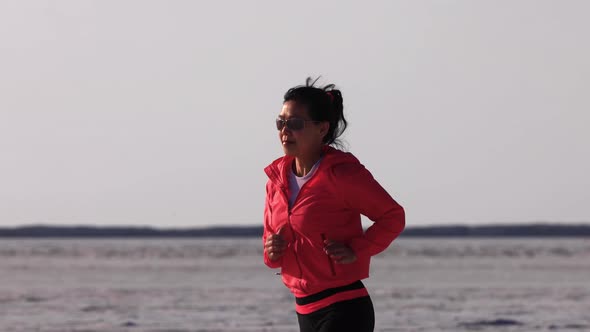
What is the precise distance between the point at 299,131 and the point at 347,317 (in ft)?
2.29

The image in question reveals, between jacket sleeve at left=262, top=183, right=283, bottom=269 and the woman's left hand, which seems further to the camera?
jacket sleeve at left=262, top=183, right=283, bottom=269

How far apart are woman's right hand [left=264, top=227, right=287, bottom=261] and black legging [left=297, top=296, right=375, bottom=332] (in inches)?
10.1

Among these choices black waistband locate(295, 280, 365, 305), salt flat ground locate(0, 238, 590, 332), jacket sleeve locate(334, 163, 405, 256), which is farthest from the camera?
salt flat ground locate(0, 238, 590, 332)

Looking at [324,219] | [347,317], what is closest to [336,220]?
[324,219]

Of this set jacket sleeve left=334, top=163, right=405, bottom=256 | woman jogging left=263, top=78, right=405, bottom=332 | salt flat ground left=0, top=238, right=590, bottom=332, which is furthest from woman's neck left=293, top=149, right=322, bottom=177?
salt flat ground left=0, top=238, right=590, bottom=332

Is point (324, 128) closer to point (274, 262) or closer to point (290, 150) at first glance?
point (290, 150)

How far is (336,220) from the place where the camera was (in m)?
4.26

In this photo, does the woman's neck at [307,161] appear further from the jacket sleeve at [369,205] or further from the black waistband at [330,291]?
the black waistband at [330,291]

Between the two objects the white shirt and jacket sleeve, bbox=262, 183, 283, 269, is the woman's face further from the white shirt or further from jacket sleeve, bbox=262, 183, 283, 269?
jacket sleeve, bbox=262, 183, 283, 269

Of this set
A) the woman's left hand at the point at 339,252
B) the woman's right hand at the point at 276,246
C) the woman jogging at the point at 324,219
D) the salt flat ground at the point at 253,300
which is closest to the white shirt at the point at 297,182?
the woman jogging at the point at 324,219

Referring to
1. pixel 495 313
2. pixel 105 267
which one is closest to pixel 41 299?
pixel 495 313

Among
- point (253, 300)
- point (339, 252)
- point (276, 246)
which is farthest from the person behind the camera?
point (253, 300)

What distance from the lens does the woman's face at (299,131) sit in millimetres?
4316

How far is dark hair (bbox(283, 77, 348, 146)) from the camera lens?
434cm
